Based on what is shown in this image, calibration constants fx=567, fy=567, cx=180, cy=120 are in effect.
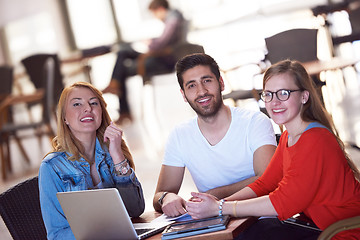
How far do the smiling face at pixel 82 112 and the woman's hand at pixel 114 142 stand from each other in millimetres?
91

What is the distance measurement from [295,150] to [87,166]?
0.90 meters

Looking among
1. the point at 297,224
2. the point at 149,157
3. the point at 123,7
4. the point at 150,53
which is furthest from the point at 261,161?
the point at 123,7

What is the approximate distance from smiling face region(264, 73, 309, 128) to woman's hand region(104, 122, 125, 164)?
0.68 metres

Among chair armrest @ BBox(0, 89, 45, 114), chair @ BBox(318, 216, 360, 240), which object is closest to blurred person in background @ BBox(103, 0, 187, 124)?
chair armrest @ BBox(0, 89, 45, 114)

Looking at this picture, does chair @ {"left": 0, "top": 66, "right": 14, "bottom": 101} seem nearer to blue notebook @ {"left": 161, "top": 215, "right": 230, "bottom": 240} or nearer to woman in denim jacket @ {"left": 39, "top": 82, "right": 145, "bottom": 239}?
woman in denim jacket @ {"left": 39, "top": 82, "right": 145, "bottom": 239}

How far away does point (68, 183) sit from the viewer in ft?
7.53

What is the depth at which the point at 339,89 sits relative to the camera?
709 cm

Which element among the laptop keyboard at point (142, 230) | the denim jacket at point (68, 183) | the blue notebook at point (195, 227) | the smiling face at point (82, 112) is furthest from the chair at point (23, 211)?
the blue notebook at point (195, 227)

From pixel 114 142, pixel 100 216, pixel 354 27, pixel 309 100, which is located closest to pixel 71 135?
pixel 114 142

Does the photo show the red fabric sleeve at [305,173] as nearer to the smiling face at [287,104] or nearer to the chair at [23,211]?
the smiling face at [287,104]

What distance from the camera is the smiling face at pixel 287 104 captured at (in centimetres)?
204

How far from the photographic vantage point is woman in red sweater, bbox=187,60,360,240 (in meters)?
1.92

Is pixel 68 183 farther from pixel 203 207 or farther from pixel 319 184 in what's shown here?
pixel 319 184

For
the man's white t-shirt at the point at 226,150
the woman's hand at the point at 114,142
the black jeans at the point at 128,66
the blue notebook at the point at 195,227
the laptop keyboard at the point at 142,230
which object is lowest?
the laptop keyboard at the point at 142,230
